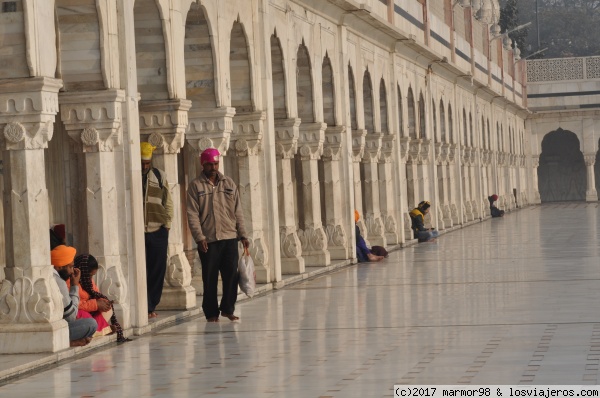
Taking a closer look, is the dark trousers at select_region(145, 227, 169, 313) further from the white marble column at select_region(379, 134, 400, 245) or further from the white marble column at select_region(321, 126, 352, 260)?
the white marble column at select_region(379, 134, 400, 245)

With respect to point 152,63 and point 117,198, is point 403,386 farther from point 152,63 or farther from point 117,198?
point 152,63

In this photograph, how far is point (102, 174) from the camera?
12.2 meters

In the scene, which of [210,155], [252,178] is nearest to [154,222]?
[210,155]

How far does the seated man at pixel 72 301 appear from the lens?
36.6 feet

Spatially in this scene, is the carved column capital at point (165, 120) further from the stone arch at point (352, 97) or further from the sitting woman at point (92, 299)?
the stone arch at point (352, 97)

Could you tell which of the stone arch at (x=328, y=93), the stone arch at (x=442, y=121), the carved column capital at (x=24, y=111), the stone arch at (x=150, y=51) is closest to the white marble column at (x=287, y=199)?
the stone arch at (x=328, y=93)

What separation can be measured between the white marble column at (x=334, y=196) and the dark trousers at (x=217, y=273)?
9.47m

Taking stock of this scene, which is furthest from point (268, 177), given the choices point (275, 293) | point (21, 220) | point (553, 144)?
point (553, 144)

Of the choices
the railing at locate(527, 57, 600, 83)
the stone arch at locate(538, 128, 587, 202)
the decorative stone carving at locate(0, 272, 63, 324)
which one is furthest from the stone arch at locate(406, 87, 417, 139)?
the stone arch at locate(538, 128, 587, 202)

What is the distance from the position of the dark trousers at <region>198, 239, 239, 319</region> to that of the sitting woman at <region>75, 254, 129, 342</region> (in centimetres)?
146

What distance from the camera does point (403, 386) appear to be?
8016 millimetres

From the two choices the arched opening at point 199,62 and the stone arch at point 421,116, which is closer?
the arched opening at point 199,62

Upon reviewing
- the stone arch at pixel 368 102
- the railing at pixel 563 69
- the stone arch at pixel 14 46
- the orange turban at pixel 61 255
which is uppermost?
the railing at pixel 563 69

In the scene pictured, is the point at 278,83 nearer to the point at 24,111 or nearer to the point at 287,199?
the point at 287,199
